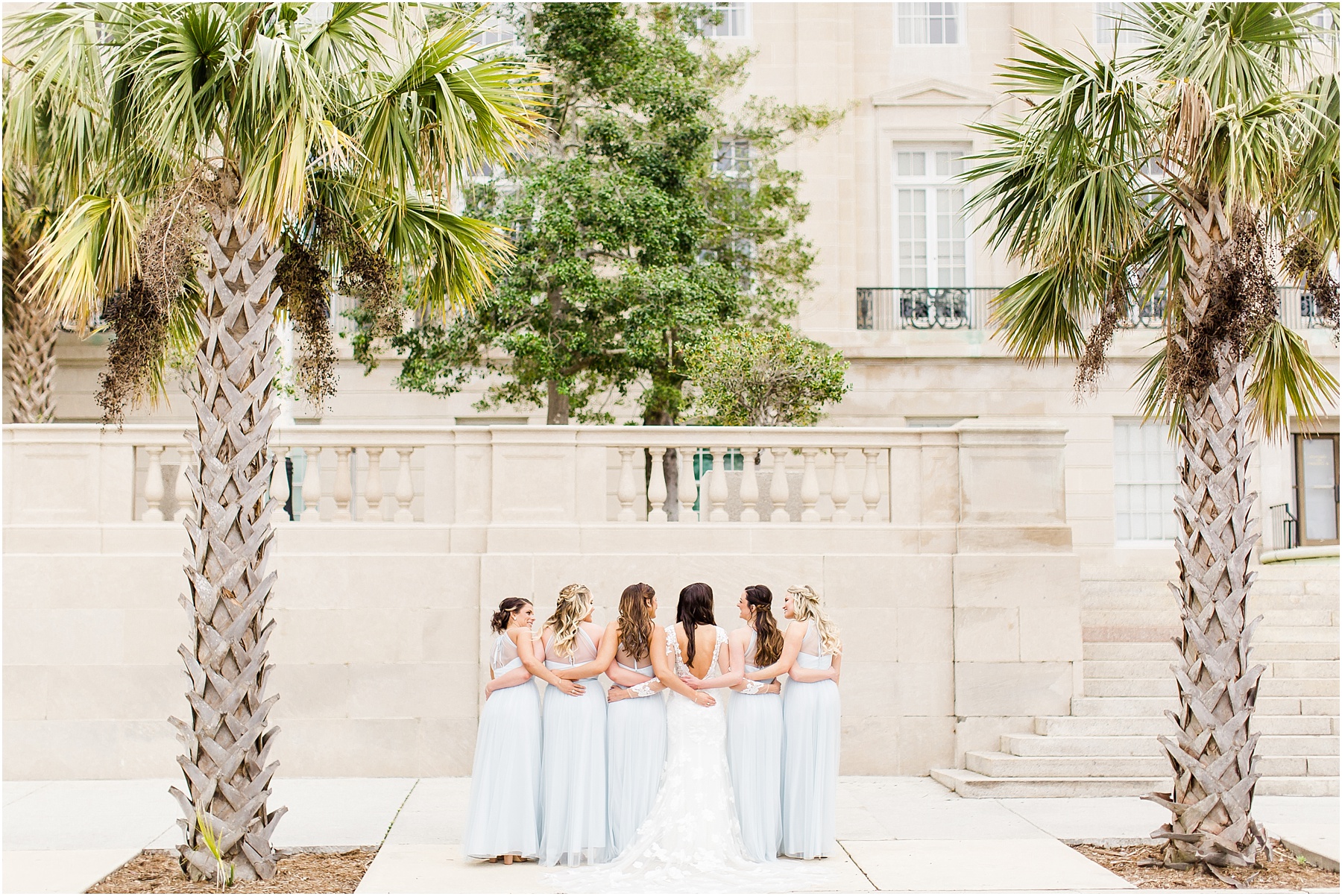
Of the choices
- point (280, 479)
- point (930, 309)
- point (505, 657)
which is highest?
point (930, 309)

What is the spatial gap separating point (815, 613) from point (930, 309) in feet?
41.0

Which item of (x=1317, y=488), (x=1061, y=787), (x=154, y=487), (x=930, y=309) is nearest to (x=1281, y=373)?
(x=1061, y=787)

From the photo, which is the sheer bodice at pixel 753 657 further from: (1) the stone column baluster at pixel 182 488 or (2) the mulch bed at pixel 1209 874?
(1) the stone column baluster at pixel 182 488

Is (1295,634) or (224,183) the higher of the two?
(224,183)

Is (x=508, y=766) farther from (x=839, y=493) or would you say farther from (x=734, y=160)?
(x=734, y=160)

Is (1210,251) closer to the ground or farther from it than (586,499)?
farther from it

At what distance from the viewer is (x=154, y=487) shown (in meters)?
10.7

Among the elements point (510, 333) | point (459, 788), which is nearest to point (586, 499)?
point (459, 788)

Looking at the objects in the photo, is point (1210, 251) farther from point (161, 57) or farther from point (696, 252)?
point (696, 252)

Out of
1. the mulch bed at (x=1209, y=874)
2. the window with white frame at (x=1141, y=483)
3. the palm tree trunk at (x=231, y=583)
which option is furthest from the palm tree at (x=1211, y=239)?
the window with white frame at (x=1141, y=483)

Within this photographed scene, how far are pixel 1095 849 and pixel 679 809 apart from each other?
119 inches

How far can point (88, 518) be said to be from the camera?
10719mm

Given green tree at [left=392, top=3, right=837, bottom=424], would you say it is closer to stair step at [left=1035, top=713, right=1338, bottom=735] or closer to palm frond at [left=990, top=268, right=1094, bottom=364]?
palm frond at [left=990, top=268, right=1094, bottom=364]

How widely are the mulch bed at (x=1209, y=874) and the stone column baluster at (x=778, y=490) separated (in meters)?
4.02
